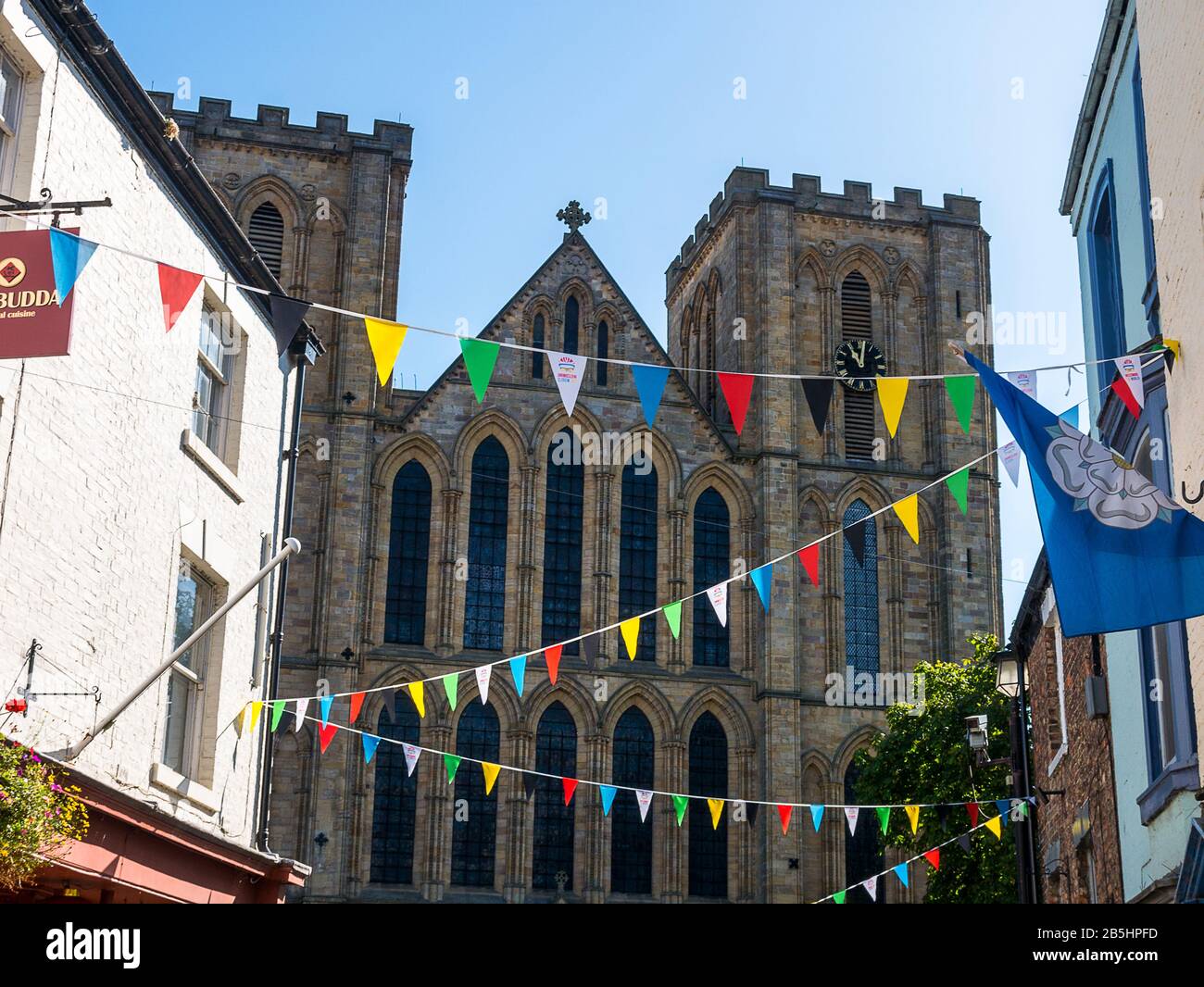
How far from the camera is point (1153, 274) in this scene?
1026cm

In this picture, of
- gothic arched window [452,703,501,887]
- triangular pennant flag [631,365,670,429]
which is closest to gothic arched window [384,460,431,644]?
gothic arched window [452,703,501,887]

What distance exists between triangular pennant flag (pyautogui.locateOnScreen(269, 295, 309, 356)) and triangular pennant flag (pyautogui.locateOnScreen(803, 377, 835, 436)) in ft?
10.9

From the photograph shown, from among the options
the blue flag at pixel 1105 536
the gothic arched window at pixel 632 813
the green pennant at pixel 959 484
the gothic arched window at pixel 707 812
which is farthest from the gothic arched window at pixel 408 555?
the blue flag at pixel 1105 536

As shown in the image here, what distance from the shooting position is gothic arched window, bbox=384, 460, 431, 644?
32.2 meters

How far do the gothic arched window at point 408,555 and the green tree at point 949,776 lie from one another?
31.2ft

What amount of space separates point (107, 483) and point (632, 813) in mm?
22875

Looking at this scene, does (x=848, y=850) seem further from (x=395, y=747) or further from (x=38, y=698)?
(x=38, y=698)

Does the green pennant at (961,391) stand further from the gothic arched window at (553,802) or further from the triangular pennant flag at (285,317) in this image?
the gothic arched window at (553,802)

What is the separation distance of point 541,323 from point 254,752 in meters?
22.4

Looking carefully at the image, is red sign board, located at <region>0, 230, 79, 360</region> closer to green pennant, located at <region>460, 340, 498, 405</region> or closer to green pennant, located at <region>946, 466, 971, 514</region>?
green pennant, located at <region>460, 340, 498, 405</region>

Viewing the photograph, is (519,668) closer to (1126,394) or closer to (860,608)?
(1126,394)

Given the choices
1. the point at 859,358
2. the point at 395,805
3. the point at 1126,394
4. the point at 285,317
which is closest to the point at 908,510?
the point at 1126,394

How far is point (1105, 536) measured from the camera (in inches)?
314
